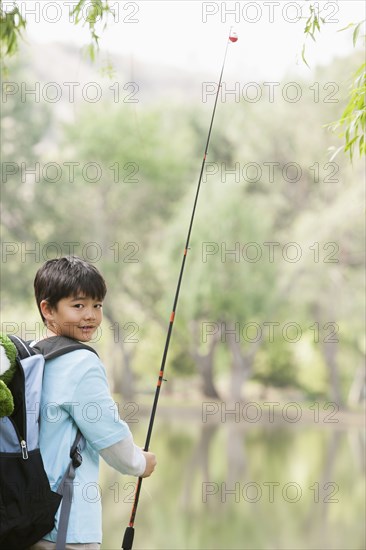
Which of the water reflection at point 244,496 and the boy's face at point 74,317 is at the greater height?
the boy's face at point 74,317

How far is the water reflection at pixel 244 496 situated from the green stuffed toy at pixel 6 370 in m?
5.02

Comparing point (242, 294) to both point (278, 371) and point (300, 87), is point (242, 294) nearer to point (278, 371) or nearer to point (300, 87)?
point (300, 87)

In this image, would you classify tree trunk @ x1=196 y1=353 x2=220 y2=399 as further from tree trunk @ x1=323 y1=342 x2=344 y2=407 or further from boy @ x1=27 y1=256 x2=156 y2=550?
boy @ x1=27 y1=256 x2=156 y2=550

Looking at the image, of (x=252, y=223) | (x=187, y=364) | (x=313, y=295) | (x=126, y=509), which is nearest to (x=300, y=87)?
(x=252, y=223)

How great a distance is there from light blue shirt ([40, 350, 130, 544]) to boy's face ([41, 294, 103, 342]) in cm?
12

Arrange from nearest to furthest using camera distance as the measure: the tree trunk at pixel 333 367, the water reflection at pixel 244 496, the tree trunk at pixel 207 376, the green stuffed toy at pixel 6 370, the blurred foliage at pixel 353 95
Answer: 1. the green stuffed toy at pixel 6 370
2. the blurred foliage at pixel 353 95
3. the water reflection at pixel 244 496
4. the tree trunk at pixel 207 376
5. the tree trunk at pixel 333 367

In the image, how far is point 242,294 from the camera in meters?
17.6

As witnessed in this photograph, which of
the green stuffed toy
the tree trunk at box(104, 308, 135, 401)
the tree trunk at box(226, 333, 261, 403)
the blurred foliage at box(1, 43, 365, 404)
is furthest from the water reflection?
the tree trunk at box(104, 308, 135, 401)

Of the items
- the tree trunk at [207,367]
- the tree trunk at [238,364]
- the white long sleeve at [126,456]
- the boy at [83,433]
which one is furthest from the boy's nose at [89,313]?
the tree trunk at [207,367]

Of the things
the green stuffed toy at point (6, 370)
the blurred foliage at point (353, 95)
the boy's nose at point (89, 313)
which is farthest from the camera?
the blurred foliage at point (353, 95)

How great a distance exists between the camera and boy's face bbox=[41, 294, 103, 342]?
1826 millimetres

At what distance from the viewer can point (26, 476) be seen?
1629 mm

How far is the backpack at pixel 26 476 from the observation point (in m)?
1.61

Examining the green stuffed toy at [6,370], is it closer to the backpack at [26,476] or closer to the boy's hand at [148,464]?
the backpack at [26,476]
